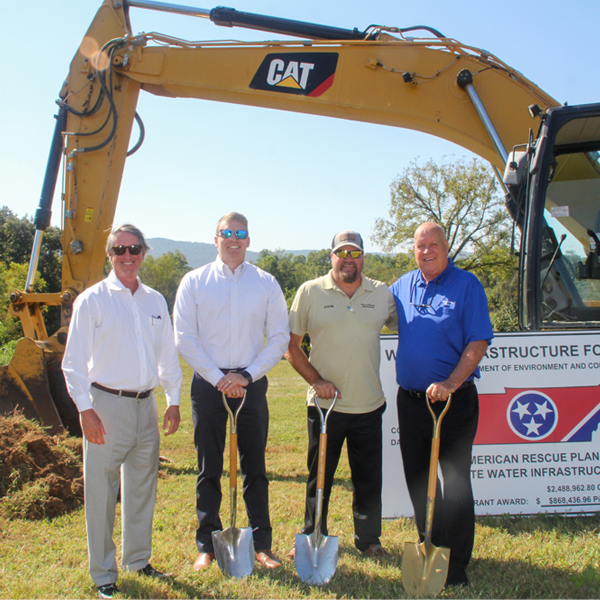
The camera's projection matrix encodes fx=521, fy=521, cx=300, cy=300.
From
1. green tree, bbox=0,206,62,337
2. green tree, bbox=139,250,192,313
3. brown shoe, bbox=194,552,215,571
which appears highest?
green tree, bbox=139,250,192,313

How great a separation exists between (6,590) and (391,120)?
514 cm

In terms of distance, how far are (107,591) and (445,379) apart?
95.0 inches

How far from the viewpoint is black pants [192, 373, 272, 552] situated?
11.8ft

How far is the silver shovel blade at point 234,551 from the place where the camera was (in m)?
3.30

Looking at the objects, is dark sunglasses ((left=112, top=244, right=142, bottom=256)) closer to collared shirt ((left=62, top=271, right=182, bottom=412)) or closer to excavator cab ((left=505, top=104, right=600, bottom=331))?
collared shirt ((left=62, top=271, right=182, bottom=412))

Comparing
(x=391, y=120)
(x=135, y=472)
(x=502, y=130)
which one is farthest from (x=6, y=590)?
(x=502, y=130)

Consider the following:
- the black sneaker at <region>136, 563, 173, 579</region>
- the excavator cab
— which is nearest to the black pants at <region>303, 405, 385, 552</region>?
the black sneaker at <region>136, 563, 173, 579</region>

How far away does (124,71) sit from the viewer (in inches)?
217

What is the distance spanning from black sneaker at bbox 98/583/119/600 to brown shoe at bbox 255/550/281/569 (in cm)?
94

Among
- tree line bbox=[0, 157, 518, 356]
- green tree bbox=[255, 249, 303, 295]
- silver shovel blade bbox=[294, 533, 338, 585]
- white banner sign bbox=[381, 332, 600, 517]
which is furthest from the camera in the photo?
green tree bbox=[255, 249, 303, 295]

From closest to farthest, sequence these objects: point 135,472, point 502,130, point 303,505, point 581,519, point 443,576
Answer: point 443,576 → point 135,472 → point 581,519 → point 303,505 → point 502,130

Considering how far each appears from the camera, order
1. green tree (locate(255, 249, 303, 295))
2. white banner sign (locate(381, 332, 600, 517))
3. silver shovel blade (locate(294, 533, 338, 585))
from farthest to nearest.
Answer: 1. green tree (locate(255, 249, 303, 295))
2. white banner sign (locate(381, 332, 600, 517))
3. silver shovel blade (locate(294, 533, 338, 585))

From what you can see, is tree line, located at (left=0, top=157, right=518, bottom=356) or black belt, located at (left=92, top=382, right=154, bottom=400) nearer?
black belt, located at (left=92, top=382, right=154, bottom=400)

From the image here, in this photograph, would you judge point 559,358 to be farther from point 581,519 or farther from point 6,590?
point 6,590
